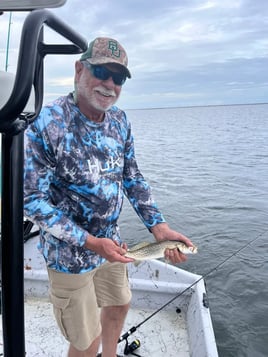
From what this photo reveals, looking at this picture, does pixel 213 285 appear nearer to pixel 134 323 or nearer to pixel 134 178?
pixel 134 323

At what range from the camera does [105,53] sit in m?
2.50

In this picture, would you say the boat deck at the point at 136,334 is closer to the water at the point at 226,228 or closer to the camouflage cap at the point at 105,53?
the water at the point at 226,228

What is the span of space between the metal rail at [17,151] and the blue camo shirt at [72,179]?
1.01m

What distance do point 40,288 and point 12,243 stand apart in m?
4.01

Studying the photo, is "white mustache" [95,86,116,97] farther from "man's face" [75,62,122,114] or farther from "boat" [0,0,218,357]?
"boat" [0,0,218,357]

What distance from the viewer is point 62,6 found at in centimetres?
119

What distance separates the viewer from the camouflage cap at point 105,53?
8.14ft

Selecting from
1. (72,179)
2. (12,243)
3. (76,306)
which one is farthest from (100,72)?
(76,306)

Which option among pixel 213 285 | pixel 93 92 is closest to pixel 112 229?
pixel 93 92

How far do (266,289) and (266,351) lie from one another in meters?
2.10

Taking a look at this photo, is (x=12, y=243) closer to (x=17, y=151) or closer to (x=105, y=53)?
(x=17, y=151)

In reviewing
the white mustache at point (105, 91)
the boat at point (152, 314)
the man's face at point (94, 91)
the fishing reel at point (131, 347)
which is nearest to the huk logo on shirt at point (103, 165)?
the man's face at point (94, 91)

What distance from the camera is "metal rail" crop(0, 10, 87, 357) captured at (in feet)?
3.56

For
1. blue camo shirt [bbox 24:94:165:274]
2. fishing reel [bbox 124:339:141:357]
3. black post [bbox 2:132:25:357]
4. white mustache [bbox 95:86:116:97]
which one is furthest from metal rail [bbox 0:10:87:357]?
fishing reel [bbox 124:339:141:357]
